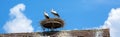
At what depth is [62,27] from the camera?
64.7 metres

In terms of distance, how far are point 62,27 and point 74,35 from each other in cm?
237

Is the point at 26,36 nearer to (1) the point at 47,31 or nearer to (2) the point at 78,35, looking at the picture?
(1) the point at 47,31

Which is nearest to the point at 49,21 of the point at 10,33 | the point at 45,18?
the point at 45,18

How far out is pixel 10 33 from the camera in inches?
2542

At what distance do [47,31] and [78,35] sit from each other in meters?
4.05

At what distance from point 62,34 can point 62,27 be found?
4.41 feet

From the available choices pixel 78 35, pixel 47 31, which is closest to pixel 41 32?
pixel 47 31

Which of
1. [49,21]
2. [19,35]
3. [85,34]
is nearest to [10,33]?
[19,35]

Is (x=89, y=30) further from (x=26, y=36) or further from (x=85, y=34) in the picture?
(x=26, y=36)

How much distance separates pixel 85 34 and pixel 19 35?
840 centimetres

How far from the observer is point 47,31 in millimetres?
64125

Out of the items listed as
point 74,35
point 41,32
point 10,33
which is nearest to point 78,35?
point 74,35

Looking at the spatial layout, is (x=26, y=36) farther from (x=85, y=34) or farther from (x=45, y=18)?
(x=85, y=34)

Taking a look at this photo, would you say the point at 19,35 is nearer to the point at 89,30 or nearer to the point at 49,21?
the point at 49,21
